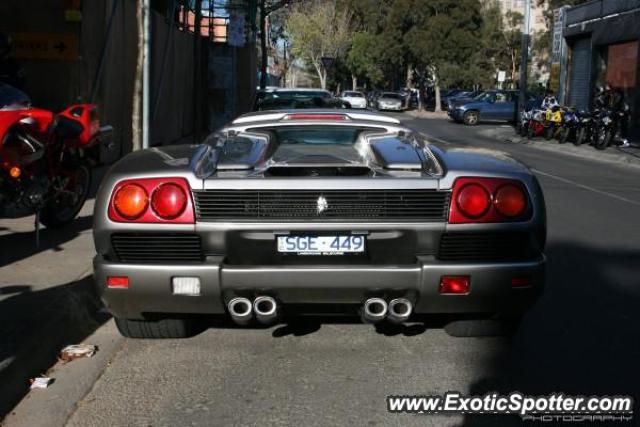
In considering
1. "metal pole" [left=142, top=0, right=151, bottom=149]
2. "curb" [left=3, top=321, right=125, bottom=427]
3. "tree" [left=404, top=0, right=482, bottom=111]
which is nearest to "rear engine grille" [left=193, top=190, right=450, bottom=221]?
"curb" [left=3, top=321, right=125, bottom=427]

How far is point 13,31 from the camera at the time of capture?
36.0ft

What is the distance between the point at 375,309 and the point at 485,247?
2.11ft

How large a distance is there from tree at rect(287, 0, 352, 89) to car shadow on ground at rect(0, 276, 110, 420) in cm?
6636

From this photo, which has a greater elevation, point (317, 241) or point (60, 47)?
point (60, 47)

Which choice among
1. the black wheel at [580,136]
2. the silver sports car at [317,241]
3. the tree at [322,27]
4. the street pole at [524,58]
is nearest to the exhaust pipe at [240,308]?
the silver sports car at [317,241]

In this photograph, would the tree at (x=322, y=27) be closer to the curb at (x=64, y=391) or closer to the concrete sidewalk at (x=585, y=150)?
the concrete sidewalk at (x=585, y=150)

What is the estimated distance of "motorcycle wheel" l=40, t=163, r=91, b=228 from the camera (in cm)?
738

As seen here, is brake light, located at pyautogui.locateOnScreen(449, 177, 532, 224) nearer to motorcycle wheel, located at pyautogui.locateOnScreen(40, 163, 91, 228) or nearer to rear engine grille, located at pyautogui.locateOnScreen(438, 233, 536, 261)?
rear engine grille, located at pyautogui.locateOnScreen(438, 233, 536, 261)

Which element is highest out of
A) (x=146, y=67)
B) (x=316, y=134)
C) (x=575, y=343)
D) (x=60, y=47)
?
(x=60, y=47)

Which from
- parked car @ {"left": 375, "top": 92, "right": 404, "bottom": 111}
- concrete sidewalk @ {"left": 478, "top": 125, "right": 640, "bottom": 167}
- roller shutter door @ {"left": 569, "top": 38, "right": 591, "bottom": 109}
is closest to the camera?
concrete sidewalk @ {"left": 478, "top": 125, "right": 640, "bottom": 167}

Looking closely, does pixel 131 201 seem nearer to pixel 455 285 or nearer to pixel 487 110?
pixel 455 285

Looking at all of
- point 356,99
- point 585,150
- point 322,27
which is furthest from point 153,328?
point 322,27

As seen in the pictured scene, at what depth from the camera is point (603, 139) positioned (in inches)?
843

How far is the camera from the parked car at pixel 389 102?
5300 cm
